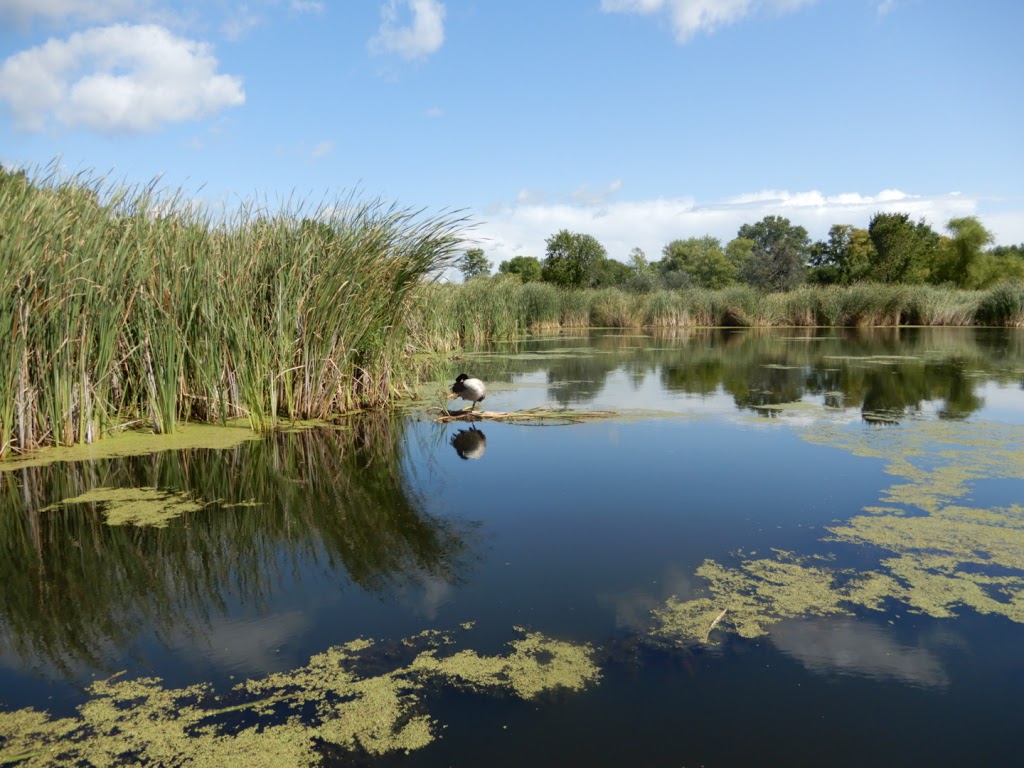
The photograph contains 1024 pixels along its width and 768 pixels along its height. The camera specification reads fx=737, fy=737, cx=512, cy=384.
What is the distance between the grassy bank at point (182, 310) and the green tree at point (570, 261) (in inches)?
1216

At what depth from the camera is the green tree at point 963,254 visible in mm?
49281

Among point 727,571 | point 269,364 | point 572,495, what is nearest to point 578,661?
point 727,571

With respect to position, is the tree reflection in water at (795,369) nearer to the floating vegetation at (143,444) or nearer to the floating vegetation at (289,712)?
the floating vegetation at (143,444)

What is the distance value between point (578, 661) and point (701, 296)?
98.5 ft

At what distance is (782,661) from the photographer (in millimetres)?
2604

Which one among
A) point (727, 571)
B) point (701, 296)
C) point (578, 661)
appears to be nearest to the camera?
point (578, 661)

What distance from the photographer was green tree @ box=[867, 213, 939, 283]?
43.7m

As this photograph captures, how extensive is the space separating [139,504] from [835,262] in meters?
71.0

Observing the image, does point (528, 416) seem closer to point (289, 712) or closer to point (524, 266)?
point (289, 712)

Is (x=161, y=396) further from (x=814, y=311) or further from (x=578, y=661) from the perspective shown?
(x=814, y=311)

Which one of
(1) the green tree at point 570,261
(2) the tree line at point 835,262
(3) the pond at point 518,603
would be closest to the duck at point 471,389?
(3) the pond at point 518,603

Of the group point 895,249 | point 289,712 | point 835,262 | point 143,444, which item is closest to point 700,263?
point 835,262

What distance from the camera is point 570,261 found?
3881cm

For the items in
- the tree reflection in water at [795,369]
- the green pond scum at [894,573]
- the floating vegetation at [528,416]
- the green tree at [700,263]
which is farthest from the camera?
the green tree at [700,263]
